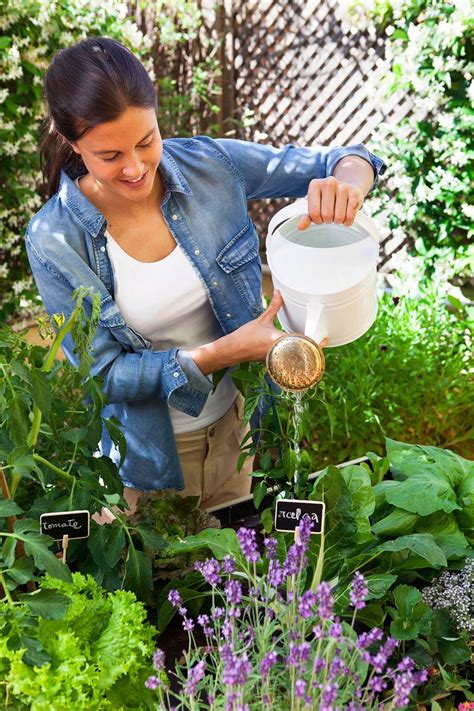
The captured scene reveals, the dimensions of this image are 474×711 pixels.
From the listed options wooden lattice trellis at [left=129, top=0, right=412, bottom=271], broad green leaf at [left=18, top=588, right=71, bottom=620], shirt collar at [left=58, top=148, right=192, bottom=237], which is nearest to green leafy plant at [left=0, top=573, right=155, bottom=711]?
broad green leaf at [left=18, top=588, right=71, bottom=620]

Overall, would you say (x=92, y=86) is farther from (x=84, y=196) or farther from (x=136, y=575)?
(x=136, y=575)

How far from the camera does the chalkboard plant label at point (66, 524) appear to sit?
119 cm

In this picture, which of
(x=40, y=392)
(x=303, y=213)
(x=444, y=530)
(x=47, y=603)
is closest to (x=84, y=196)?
(x=303, y=213)

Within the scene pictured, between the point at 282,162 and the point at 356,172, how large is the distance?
0.18 meters

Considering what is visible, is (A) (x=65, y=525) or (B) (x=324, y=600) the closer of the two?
(B) (x=324, y=600)

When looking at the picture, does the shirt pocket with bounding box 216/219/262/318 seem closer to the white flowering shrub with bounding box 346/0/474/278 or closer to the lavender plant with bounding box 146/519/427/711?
the lavender plant with bounding box 146/519/427/711

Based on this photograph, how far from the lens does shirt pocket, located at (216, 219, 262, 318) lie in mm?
1676

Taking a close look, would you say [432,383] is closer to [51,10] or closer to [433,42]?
[433,42]

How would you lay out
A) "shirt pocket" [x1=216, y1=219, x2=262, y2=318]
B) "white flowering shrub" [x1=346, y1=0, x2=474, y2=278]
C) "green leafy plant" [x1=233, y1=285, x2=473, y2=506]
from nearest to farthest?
"shirt pocket" [x1=216, y1=219, x2=262, y2=318] → "green leafy plant" [x1=233, y1=285, x2=473, y2=506] → "white flowering shrub" [x1=346, y1=0, x2=474, y2=278]

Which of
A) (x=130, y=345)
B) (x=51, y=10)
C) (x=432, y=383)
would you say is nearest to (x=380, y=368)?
(x=432, y=383)

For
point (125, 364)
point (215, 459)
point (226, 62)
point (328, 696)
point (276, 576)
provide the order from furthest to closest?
1. point (226, 62)
2. point (215, 459)
3. point (125, 364)
4. point (276, 576)
5. point (328, 696)

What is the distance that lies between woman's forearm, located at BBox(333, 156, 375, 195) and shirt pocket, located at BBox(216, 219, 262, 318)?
233 mm

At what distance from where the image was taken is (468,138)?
3.50 meters

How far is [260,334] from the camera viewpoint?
1.38 meters
